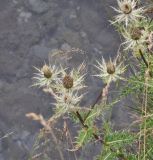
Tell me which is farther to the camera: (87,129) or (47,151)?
(47,151)

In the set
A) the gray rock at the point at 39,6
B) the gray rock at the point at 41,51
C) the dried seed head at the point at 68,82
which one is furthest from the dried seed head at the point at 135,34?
the gray rock at the point at 39,6

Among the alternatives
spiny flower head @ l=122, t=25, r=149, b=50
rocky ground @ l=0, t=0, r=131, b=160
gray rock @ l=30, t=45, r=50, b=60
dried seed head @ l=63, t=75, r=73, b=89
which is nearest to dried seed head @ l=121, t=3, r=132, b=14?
spiny flower head @ l=122, t=25, r=149, b=50

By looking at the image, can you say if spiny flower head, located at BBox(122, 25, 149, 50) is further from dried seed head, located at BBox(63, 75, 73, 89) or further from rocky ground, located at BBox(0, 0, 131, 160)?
rocky ground, located at BBox(0, 0, 131, 160)

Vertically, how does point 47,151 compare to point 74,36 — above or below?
below

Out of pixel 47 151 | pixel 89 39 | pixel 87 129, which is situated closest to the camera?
pixel 87 129

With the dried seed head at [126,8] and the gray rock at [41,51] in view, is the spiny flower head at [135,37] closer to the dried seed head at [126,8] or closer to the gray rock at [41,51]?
the dried seed head at [126,8]

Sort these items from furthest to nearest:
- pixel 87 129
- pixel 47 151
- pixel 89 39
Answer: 1. pixel 89 39
2. pixel 47 151
3. pixel 87 129

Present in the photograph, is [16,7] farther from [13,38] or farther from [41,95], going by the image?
[41,95]

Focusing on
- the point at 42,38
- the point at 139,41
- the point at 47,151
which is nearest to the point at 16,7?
the point at 42,38
